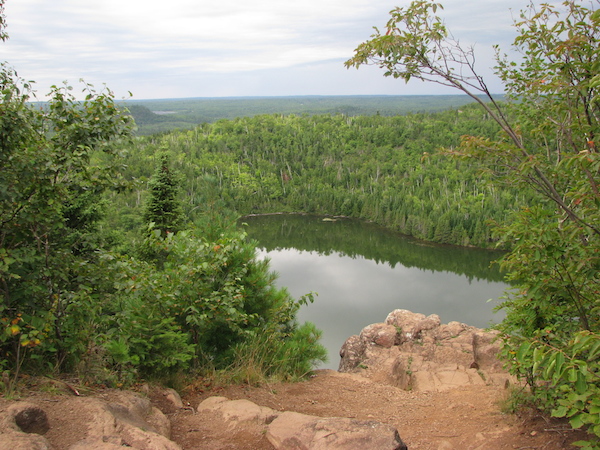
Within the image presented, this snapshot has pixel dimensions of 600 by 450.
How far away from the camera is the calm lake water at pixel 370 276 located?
2512 cm

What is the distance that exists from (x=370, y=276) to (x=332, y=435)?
34.7m

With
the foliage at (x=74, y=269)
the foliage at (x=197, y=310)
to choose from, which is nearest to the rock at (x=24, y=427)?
→ the foliage at (x=74, y=269)

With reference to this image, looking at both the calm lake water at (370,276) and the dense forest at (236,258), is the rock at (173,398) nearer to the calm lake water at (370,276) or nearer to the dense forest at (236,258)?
the dense forest at (236,258)

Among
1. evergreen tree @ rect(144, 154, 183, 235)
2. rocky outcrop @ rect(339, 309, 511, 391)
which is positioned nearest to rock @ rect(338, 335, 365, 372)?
rocky outcrop @ rect(339, 309, 511, 391)

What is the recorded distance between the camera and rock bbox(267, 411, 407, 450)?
337 centimetres

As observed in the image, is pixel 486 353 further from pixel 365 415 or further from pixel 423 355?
pixel 365 415

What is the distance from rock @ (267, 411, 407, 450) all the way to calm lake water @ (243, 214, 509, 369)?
298 inches

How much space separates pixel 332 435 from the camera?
11.4 ft

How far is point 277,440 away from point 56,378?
1996mm

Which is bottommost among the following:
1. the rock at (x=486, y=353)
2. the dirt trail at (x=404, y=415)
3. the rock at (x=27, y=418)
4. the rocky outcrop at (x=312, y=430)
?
the rock at (x=486, y=353)

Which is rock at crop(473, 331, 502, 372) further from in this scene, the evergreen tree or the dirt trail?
the evergreen tree

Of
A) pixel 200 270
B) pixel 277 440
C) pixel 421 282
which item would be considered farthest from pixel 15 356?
pixel 421 282

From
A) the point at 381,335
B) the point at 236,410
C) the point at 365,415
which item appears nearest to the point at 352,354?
the point at 381,335

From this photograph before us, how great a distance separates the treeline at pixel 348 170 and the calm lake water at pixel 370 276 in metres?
5.56
